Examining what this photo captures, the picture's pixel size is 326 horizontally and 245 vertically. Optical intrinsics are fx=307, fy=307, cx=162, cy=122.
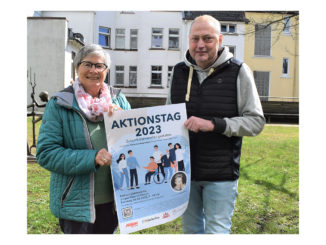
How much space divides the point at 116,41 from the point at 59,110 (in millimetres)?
3298

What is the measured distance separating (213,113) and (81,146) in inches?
30.1

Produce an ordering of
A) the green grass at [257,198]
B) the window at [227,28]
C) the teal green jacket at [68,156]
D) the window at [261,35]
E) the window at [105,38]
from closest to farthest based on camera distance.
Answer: the teal green jacket at [68,156] → the window at [227,28] → the green grass at [257,198] → the window at [105,38] → the window at [261,35]

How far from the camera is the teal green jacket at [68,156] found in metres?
1.55

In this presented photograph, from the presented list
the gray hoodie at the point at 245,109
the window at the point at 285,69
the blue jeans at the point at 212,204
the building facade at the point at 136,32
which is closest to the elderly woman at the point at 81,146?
the blue jeans at the point at 212,204

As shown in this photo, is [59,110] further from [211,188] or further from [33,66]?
[33,66]

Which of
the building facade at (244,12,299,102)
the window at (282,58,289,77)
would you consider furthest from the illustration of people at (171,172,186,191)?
the window at (282,58,289,77)

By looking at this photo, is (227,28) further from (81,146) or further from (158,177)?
(81,146)

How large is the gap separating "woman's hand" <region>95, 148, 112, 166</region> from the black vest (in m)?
0.54

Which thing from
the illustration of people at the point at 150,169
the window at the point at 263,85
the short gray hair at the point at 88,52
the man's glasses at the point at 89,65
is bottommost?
the illustration of people at the point at 150,169

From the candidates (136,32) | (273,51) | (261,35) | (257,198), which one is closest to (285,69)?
(261,35)

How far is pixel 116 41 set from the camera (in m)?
4.66

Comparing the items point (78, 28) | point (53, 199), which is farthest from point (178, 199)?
point (78, 28)

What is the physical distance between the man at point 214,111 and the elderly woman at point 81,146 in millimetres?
470

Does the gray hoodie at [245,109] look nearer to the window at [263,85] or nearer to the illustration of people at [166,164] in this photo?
the illustration of people at [166,164]
